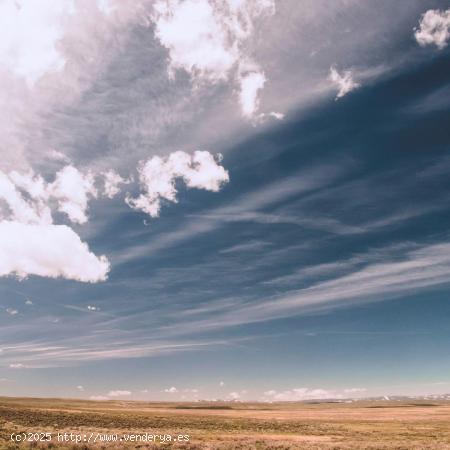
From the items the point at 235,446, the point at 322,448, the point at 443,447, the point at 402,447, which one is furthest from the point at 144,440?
the point at 443,447

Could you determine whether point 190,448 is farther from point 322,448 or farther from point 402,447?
point 402,447

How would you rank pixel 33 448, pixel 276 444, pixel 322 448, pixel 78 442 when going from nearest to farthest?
1. pixel 33 448
2. pixel 78 442
3. pixel 322 448
4. pixel 276 444

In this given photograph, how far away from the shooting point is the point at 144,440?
34.7 m

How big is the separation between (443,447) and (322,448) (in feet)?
38.7

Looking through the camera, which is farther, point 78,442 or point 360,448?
point 360,448

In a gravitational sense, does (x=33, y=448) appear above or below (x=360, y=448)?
above

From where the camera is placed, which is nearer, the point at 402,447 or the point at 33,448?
the point at 33,448

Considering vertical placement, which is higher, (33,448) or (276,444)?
(33,448)

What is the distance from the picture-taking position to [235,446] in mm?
33875

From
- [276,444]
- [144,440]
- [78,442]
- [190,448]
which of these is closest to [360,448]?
[276,444]

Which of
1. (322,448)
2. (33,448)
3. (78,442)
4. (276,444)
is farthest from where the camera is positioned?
(276,444)

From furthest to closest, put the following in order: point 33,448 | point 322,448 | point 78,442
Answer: point 322,448, point 78,442, point 33,448

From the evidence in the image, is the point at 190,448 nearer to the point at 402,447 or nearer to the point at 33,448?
the point at 33,448

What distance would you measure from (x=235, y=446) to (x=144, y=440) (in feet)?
27.3
